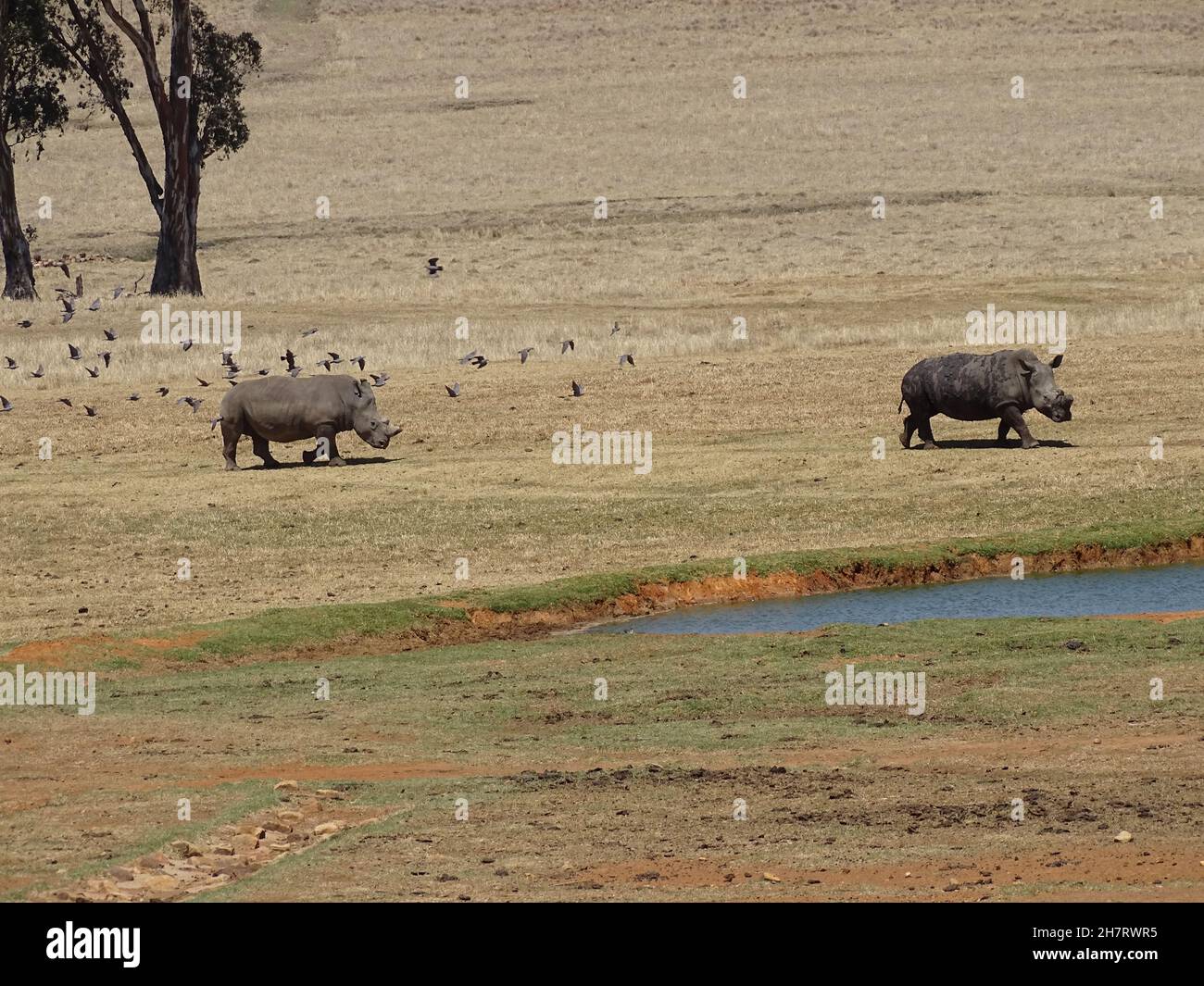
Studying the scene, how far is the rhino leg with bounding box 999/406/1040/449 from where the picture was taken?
35.2 m

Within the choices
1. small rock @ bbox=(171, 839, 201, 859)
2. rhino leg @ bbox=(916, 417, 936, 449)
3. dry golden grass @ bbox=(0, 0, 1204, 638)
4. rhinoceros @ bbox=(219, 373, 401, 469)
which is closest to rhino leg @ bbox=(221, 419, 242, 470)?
rhinoceros @ bbox=(219, 373, 401, 469)

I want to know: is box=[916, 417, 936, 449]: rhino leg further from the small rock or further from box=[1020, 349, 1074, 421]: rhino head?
the small rock

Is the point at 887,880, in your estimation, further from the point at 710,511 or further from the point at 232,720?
the point at 710,511

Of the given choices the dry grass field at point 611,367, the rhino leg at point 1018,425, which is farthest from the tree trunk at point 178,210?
the rhino leg at point 1018,425

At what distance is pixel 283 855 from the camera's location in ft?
47.3

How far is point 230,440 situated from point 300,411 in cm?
161

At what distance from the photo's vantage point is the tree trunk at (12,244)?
6800 cm

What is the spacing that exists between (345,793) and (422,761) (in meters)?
1.33

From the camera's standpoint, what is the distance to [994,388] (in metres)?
35.0

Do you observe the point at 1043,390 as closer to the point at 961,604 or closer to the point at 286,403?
the point at 961,604

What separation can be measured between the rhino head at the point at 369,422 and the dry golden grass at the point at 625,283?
1.41 meters

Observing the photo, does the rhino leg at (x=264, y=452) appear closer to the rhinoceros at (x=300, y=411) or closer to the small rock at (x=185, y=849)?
the rhinoceros at (x=300, y=411)

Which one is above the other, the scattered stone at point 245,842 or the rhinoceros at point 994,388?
the rhinoceros at point 994,388
